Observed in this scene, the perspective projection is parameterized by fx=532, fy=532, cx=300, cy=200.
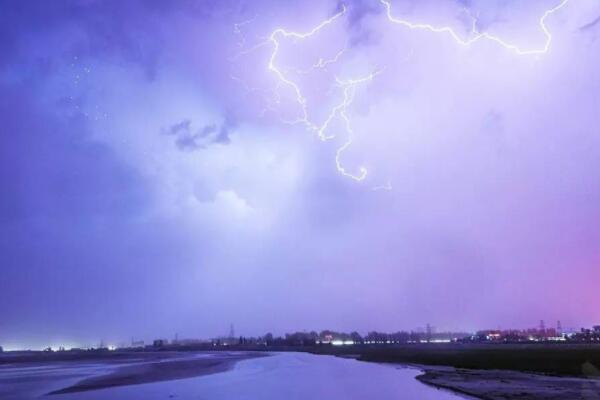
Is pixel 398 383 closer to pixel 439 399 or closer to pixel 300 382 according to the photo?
pixel 300 382

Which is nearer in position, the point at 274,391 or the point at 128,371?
the point at 274,391

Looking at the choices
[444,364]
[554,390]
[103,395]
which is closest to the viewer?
[554,390]

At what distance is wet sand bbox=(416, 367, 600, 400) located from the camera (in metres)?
26.2

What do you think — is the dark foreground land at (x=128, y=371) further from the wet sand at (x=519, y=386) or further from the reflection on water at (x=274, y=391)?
the wet sand at (x=519, y=386)

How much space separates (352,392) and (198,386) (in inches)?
439

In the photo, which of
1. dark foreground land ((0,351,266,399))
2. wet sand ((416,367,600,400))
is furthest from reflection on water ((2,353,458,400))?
dark foreground land ((0,351,266,399))

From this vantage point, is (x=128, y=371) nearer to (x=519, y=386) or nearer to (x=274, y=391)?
(x=274, y=391)

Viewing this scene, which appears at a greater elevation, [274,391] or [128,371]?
[274,391]

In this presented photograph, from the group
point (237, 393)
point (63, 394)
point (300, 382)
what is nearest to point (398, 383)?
point (300, 382)

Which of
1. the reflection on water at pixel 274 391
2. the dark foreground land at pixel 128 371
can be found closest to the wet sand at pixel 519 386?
the reflection on water at pixel 274 391

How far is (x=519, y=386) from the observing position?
3150 cm

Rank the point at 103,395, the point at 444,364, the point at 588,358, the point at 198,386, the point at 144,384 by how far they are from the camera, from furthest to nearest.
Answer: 1. the point at 444,364
2. the point at 588,358
3. the point at 144,384
4. the point at 198,386
5. the point at 103,395

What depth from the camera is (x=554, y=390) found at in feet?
92.8

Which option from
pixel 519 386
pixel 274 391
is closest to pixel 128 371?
pixel 274 391
